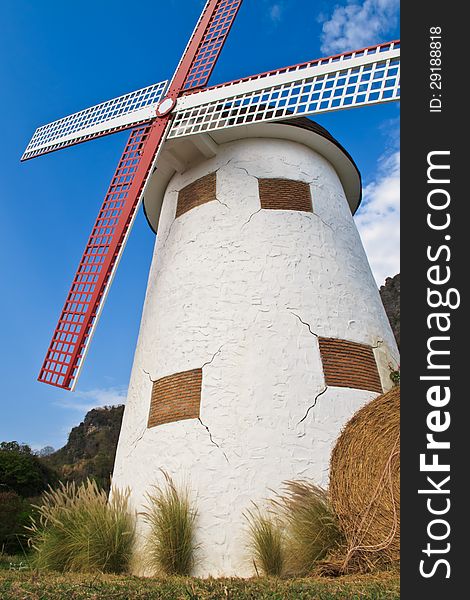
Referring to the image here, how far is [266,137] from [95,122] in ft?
13.4

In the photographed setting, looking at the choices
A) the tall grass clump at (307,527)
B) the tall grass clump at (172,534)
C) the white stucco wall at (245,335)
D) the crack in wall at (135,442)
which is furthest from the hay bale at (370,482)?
the crack in wall at (135,442)

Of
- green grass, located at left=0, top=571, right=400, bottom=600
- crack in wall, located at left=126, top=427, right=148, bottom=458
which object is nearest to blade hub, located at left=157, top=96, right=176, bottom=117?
crack in wall, located at left=126, top=427, right=148, bottom=458

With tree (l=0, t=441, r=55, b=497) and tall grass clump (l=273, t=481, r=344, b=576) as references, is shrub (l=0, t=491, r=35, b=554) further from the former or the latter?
tall grass clump (l=273, t=481, r=344, b=576)

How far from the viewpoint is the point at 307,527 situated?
17.0 ft

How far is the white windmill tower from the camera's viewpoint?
619 cm

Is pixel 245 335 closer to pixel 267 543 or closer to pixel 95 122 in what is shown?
pixel 267 543

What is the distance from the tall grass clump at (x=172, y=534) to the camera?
18.3ft

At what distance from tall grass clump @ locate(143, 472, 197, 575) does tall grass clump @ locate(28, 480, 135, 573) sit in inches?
12.3

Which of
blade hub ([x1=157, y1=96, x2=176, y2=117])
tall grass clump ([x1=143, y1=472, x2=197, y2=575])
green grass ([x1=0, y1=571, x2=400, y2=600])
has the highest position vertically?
blade hub ([x1=157, y1=96, x2=176, y2=117])

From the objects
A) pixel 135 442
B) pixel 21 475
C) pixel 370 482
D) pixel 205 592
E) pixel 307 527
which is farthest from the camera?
pixel 21 475

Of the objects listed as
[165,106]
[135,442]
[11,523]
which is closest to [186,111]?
[165,106]

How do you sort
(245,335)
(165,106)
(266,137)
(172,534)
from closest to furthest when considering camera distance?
1. (172,534)
2. (245,335)
3. (266,137)
4. (165,106)

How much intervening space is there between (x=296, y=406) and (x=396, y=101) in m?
4.10

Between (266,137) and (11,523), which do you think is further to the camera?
(11,523)
